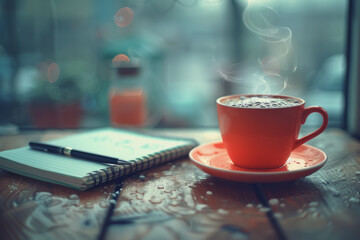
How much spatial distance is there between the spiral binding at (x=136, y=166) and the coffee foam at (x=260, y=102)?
0.53 feet

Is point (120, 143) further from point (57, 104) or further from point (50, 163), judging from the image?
point (57, 104)

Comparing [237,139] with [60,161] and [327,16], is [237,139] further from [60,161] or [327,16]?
[327,16]

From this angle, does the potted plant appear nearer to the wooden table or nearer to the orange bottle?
the orange bottle

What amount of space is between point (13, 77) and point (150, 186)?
2.63 metres

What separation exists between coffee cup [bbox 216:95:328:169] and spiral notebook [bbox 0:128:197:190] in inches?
6.4

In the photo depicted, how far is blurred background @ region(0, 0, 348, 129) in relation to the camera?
1.85 meters

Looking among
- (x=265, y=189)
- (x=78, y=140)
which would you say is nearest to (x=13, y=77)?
(x=78, y=140)

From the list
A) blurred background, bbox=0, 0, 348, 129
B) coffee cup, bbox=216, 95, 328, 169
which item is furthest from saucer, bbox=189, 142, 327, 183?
blurred background, bbox=0, 0, 348, 129

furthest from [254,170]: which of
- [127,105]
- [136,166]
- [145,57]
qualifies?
[145,57]

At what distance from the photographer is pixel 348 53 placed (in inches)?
40.8

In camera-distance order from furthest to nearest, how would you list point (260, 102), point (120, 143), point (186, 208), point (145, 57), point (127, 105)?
point (145, 57), point (127, 105), point (120, 143), point (260, 102), point (186, 208)

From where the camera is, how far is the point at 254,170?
631 millimetres

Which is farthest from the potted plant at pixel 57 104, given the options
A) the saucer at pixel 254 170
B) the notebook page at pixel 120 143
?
the saucer at pixel 254 170

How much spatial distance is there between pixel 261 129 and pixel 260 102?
0.07 metres
